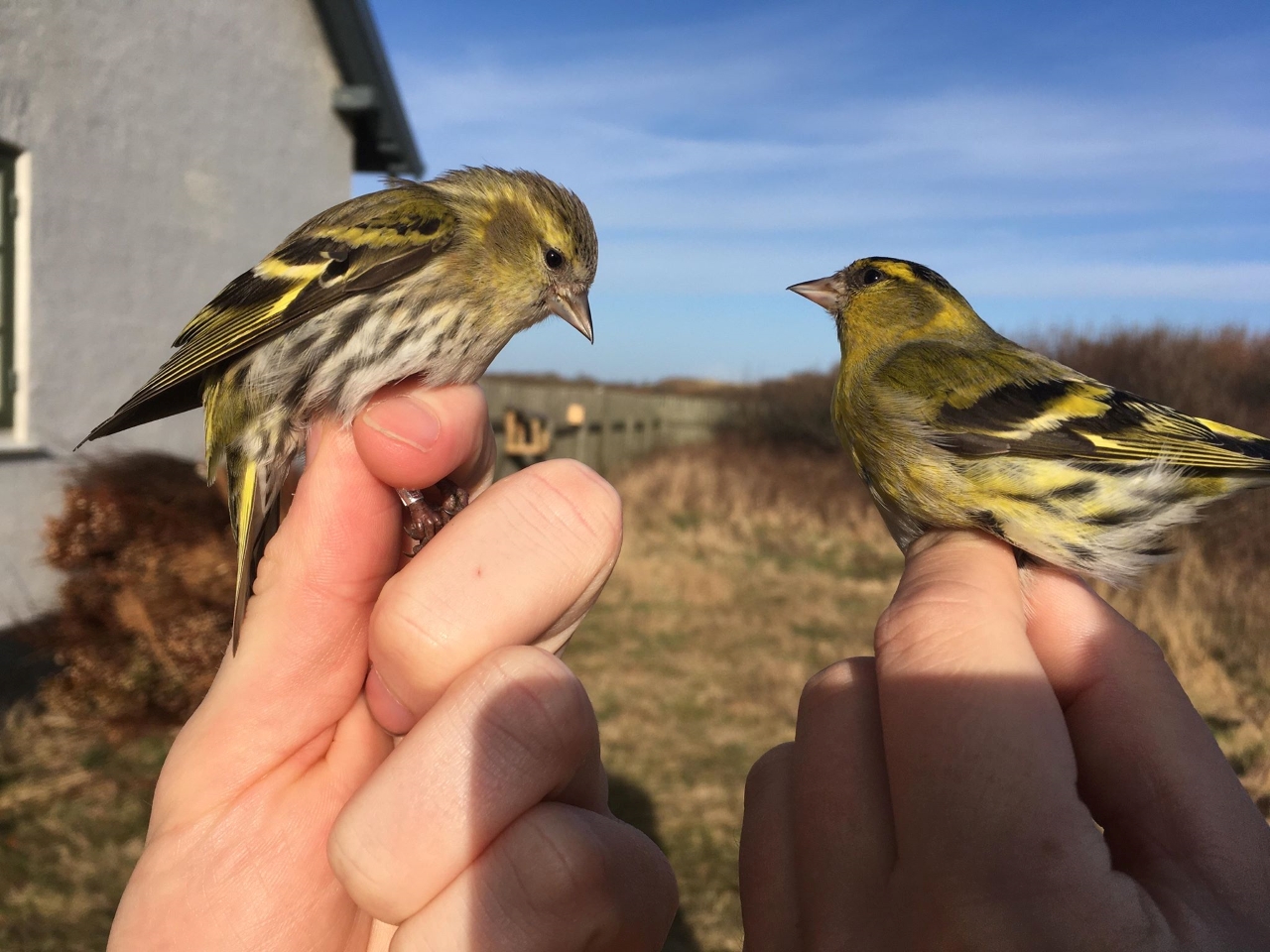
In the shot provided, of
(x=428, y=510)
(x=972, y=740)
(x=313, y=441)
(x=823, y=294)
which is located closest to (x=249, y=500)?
(x=313, y=441)

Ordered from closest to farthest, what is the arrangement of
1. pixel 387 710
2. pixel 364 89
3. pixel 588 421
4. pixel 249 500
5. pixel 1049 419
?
pixel 387 710, pixel 249 500, pixel 1049 419, pixel 364 89, pixel 588 421

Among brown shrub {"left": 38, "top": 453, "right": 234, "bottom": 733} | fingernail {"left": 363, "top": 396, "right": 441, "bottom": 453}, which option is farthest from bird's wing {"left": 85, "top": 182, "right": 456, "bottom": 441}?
brown shrub {"left": 38, "top": 453, "right": 234, "bottom": 733}

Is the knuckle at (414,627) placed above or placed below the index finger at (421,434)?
below

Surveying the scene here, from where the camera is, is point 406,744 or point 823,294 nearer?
point 406,744

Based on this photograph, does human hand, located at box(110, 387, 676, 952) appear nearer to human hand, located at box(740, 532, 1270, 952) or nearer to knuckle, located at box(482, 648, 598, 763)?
knuckle, located at box(482, 648, 598, 763)

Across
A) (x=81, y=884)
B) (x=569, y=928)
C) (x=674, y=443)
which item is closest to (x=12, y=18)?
(x=81, y=884)

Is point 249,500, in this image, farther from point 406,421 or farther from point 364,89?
point 364,89

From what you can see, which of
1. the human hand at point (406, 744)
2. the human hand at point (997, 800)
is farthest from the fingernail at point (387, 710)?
the human hand at point (997, 800)

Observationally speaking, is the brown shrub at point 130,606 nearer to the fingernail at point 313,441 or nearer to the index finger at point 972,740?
the fingernail at point 313,441
